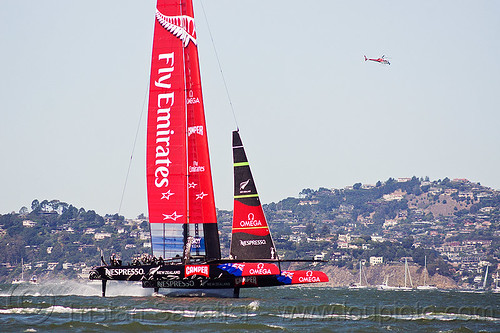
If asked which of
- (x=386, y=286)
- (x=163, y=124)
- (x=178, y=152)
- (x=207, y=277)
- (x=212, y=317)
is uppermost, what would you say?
(x=163, y=124)

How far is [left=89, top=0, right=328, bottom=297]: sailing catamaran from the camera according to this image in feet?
118

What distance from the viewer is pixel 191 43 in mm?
36812

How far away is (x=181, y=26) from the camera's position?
36875mm

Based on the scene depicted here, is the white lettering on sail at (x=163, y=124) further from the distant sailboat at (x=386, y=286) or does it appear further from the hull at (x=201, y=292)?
the distant sailboat at (x=386, y=286)

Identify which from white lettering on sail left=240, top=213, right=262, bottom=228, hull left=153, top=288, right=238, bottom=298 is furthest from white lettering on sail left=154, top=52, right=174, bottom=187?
hull left=153, top=288, right=238, bottom=298

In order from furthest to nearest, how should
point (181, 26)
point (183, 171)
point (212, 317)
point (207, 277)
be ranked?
point (181, 26) → point (183, 171) → point (207, 277) → point (212, 317)

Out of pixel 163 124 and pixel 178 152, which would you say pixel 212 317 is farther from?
pixel 163 124

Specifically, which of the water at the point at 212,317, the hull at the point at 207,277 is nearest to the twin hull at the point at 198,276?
the hull at the point at 207,277

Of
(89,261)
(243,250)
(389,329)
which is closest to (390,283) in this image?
(89,261)

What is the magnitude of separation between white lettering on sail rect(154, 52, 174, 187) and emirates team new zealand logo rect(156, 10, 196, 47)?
0.88 m

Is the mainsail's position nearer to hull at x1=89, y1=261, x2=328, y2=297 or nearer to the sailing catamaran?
the sailing catamaran

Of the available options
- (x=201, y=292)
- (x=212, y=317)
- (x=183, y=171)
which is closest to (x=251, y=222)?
(x=183, y=171)

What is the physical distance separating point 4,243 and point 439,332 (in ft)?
518

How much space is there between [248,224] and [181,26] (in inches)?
354
